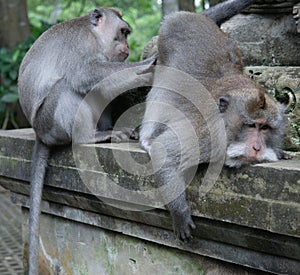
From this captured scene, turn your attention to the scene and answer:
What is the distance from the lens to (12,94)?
9242 mm

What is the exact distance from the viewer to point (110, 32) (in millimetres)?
4148

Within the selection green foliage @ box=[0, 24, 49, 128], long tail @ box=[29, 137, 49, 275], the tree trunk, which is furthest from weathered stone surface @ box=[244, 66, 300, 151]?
the tree trunk

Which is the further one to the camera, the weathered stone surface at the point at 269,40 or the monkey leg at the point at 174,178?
the weathered stone surface at the point at 269,40

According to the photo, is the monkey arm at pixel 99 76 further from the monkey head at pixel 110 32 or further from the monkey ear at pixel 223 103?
the monkey ear at pixel 223 103

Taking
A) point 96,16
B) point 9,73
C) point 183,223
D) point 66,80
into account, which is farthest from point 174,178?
point 9,73

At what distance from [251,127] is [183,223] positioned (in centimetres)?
54

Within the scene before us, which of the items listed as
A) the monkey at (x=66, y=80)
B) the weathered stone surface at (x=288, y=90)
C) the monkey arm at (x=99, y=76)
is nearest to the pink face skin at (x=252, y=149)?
the weathered stone surface at (x=288, y=90)

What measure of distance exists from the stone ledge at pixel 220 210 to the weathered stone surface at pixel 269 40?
1123mm

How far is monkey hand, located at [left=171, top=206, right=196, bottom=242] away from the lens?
9.57ft

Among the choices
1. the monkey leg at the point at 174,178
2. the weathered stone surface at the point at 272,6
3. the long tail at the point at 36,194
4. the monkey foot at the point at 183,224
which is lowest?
the long tail at the point at 36,194

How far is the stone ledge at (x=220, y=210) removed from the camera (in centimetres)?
252

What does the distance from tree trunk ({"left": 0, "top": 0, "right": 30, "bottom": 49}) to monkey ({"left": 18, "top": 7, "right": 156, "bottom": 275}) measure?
6332 mm

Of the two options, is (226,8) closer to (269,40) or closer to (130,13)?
(269,40)

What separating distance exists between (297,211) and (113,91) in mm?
1711
